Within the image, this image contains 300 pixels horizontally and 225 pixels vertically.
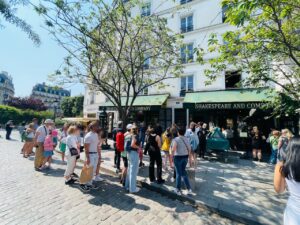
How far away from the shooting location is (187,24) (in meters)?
16.1

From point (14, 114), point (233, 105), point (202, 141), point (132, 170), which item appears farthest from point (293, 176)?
point (14, 114)

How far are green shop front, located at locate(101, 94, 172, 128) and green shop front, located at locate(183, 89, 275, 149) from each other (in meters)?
2.41

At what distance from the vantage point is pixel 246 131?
12570 millimetres

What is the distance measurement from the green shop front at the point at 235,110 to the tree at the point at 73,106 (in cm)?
3438

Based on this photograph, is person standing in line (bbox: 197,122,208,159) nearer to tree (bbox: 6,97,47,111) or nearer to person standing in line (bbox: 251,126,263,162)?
person standing in line (bbox: 251,126,263,162)

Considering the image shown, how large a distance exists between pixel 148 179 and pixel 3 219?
3.66 m

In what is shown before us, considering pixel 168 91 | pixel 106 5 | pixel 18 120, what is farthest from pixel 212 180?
pixel 18 120

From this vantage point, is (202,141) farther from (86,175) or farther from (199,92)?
(199,92)

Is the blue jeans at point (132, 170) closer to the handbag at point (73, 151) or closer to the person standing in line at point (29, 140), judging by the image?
the handbag at point (73, 151)

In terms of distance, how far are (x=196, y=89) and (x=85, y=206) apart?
12536 millimetres

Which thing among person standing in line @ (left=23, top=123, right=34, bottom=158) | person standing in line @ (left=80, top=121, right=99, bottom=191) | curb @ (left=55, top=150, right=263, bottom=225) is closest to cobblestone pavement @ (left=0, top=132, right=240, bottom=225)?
curb @ (left=55, top=150, right=263, bottom=225)

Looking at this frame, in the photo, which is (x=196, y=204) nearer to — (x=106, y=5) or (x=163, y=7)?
(x=106, y=5)

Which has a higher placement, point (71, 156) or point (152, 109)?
point (152, 109)

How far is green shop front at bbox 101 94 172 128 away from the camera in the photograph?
47.8 feet
